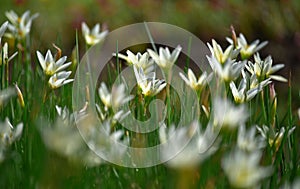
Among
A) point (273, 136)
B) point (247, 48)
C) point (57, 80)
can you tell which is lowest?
point (273, 136)

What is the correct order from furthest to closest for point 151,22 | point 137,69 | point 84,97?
point 151,22 < point 84,97 < point 137,69

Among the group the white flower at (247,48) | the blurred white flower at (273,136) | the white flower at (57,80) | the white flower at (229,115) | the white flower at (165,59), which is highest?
the white flower at (57,80)

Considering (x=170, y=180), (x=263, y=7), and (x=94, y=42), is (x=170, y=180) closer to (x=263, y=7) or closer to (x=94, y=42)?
(x=94, y=42)

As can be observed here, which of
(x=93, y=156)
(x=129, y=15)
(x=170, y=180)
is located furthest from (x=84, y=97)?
(x=129, y=15)

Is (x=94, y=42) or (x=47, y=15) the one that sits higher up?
(x=47, y=15)

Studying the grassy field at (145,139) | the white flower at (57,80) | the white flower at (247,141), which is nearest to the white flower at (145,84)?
the grassy field at (145,139)

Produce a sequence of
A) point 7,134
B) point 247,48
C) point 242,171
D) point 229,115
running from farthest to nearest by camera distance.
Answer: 1. point 247,48
2. point 7,134
3. point 229,115
4. point 242,171

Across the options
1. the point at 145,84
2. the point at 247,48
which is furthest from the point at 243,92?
the point at 247,48

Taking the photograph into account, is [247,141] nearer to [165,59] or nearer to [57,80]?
[165,59]

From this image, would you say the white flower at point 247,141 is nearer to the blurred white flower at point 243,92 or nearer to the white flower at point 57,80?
the blurred white flower at point 243,92

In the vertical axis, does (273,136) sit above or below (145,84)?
below

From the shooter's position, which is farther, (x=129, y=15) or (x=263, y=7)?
(x=129, y=15)
